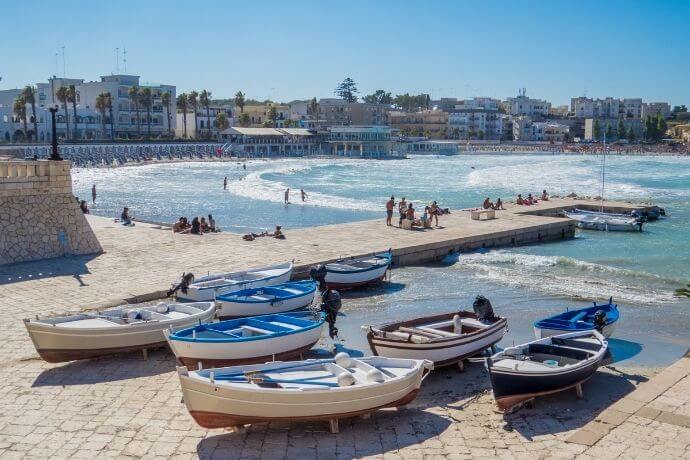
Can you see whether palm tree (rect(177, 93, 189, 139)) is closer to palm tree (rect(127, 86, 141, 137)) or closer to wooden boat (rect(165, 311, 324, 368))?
palm tree (rect(127, 86, 141, 137))

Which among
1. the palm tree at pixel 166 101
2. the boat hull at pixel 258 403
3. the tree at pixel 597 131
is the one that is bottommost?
the boat hull at pixel 258 403

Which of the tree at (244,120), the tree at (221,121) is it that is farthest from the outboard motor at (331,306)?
the tree at (244,120)

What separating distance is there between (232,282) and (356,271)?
413 centimetres

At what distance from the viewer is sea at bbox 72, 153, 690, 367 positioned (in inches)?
658

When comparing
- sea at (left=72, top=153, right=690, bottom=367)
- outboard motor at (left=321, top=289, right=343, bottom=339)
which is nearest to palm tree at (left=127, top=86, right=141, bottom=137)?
sea at (left=72, top=153, right=690, bottom=367)

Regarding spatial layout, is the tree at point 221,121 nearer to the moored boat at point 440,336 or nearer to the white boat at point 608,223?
the white boat at point 608,223

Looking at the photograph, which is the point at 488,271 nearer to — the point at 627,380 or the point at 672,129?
the point at 627,380

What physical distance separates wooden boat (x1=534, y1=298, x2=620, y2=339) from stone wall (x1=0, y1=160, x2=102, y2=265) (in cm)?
1370

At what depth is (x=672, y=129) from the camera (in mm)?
193875

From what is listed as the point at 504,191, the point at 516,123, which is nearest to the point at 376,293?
the point at 504,191

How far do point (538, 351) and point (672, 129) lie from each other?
204284 mm

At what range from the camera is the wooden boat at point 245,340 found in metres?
11.2

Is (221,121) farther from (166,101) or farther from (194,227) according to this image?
(194,227)

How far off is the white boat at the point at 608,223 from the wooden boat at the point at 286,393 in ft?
86.2
